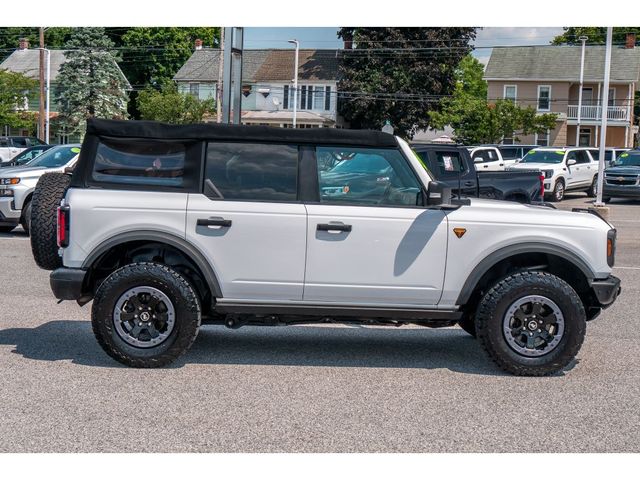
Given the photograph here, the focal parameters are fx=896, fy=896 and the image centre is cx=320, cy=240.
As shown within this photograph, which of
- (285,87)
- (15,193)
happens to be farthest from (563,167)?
(285,87)

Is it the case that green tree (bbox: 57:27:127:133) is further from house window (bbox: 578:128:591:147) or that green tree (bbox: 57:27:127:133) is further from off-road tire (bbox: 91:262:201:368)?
off-road tire (bbox: 91:262:201:368)

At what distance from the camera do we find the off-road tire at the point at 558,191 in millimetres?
32156

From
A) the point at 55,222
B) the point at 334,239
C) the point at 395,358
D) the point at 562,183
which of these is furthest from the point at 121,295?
the point at 562,183

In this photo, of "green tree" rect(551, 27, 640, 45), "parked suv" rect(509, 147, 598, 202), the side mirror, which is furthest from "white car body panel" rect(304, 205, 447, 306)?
"green tree" rect(551, 27, 640, 45)

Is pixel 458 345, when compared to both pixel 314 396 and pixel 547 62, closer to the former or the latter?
pixel 314 396

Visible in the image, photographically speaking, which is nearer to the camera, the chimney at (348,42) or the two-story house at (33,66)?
the chimney at (348,42)

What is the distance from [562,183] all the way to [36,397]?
2870 centimetres

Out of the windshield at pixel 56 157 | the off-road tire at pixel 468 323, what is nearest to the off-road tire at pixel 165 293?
the off-road tire at pixel 468 323

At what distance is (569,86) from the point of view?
215 ft

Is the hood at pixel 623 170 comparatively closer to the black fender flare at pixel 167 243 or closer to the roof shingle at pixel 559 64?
the black fender flare at pixel 167 243

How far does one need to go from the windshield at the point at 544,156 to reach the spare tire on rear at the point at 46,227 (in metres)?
27.8

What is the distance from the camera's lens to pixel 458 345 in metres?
8.38

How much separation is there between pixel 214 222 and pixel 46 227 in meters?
1.45

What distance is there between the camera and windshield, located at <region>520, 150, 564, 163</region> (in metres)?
33.3
